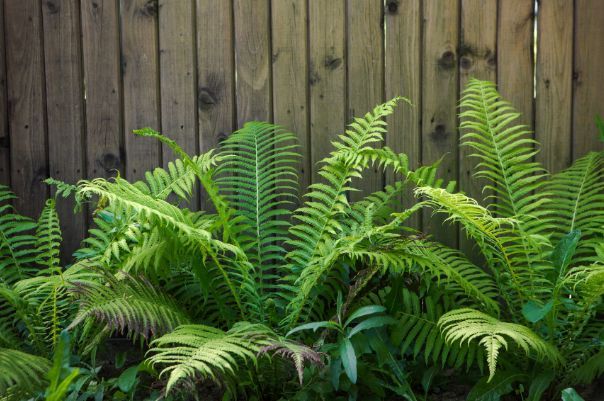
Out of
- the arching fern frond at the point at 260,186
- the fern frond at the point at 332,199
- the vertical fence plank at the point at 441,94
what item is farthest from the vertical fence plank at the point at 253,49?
the vertical fence plank at the point at 441,94

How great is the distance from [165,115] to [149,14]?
18.6 inches

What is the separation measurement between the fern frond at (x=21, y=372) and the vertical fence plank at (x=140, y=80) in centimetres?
113

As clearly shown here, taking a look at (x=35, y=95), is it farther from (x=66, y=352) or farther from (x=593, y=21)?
(x=593, y=21)

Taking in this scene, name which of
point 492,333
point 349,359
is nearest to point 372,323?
point 349,359

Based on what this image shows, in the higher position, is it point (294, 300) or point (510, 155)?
point (510, 155)

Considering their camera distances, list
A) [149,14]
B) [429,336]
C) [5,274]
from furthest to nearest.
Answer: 1. [149,14]
2. [5,274]
3. [429,336]

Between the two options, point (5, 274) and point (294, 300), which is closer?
point (294, 300)

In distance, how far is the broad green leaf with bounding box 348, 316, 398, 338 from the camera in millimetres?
2773

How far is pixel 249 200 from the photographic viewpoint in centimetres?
337

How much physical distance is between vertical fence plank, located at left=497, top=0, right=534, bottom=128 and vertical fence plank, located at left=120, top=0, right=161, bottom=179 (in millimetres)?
1581

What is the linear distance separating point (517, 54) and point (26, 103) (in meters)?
2.29

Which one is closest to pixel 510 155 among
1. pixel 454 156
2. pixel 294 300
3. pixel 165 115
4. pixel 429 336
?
pixel 454 156

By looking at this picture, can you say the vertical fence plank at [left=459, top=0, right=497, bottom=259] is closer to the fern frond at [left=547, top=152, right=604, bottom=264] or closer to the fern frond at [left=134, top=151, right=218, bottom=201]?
the fern frond at [left=547, top=152, right=604, bottom=264]

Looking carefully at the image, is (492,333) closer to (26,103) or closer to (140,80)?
(140,80)
